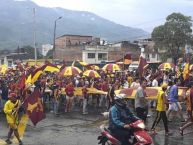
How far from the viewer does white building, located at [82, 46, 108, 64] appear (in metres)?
86.1

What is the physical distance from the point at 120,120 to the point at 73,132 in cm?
594

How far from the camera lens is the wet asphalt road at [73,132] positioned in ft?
45.2

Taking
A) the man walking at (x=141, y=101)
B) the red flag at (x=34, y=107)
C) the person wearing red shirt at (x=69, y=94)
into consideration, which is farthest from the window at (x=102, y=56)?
the red flag at (x=34, y=107)

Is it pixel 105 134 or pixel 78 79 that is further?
pixel 78 79

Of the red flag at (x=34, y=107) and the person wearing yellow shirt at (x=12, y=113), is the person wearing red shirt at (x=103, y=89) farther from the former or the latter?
the person wearing yellow shirt at (x=12, y=113)

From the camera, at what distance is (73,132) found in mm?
15789

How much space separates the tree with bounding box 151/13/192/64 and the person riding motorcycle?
5348 cm

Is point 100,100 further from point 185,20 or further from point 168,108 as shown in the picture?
point 185,20

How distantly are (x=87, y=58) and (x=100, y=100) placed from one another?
62.2 meters

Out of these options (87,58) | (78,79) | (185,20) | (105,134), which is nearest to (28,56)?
(87,58)

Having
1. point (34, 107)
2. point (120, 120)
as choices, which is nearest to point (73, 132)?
point (34, 107)

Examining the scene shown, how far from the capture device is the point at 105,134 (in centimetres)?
1027

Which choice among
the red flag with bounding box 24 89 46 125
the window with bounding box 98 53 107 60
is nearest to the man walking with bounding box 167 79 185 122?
the red flag with bounding box 24 89 46 125

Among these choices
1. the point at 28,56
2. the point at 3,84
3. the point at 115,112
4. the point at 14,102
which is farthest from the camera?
the point at 28,56
